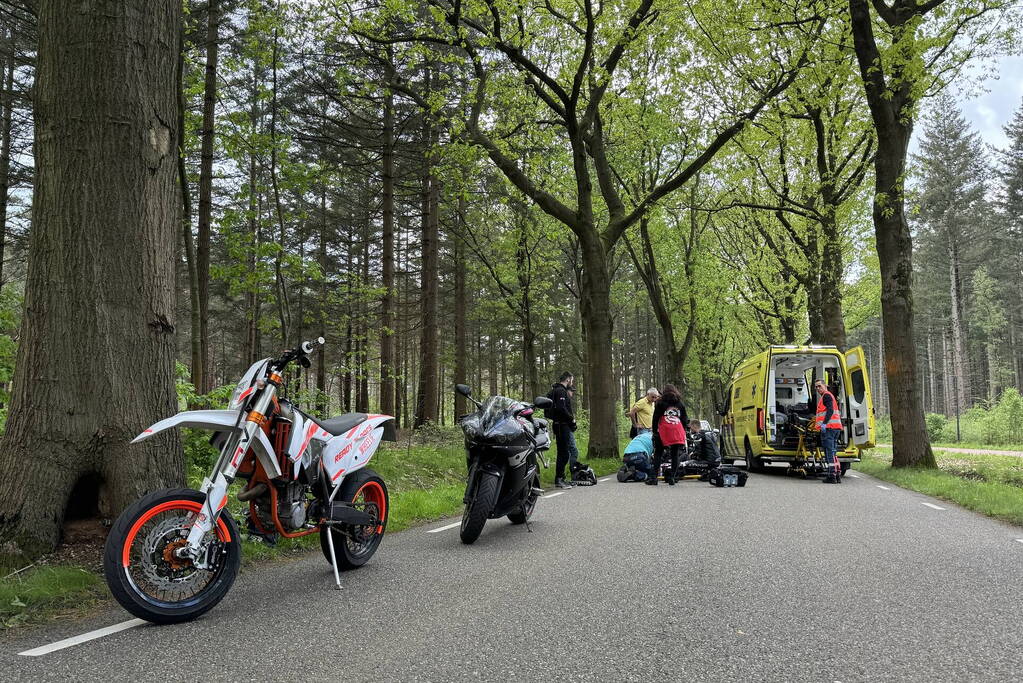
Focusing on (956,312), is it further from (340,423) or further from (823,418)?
(340,423)

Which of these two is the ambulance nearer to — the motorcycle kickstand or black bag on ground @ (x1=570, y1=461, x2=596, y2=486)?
black bag on ground @ (x1=570, y1=461, x2=596, y2=486)

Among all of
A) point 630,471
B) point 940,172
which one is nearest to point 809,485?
point 630,471

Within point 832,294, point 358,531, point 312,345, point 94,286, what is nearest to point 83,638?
point 312,345

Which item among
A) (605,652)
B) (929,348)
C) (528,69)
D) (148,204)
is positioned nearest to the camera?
(605,652)

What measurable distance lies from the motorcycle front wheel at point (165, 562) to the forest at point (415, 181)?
1046 mm

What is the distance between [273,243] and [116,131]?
7357 millimetres

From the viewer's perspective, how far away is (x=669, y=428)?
12594 millimetres

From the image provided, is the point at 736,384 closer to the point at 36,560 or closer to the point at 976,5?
the point at 976,5

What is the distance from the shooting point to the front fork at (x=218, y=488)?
3.68 metres

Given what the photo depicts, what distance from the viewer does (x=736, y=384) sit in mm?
18469

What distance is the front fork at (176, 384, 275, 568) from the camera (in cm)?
368

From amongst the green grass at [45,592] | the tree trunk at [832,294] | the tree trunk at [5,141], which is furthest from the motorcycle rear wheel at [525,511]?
the tree trunk at [832,294]

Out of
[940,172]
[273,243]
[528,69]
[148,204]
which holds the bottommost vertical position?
[148,204]

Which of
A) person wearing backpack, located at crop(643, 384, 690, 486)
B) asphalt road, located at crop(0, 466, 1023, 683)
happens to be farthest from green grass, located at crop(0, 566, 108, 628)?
person wearing backpack, located at crop(643, 384, 690, 486)
